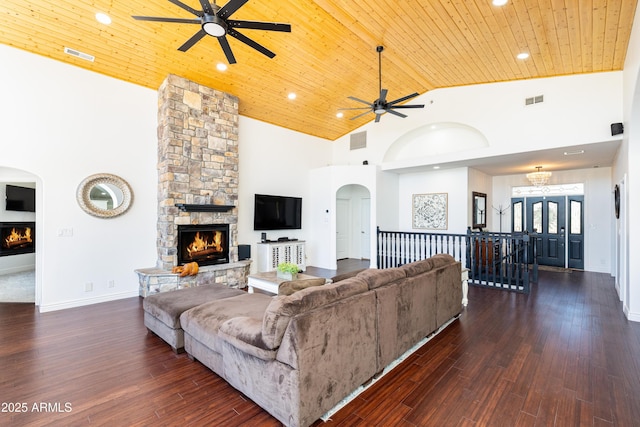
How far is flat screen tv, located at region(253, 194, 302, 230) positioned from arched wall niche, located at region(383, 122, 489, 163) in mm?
2770

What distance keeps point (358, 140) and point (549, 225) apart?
19.3 feet

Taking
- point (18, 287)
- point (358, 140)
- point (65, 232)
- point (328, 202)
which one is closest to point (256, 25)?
point (65, 232)

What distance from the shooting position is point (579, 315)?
4.33 meters

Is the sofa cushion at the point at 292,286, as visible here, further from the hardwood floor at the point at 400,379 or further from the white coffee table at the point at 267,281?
the white coffee table at the point at 267,281

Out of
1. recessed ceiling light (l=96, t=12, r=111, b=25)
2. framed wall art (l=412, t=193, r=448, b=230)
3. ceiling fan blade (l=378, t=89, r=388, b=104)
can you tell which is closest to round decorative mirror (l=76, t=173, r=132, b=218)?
recessed ceiling light (l=96, t=12, r=111, b=25)

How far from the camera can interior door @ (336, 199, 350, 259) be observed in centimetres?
974

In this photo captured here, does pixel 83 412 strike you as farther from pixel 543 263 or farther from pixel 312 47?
pixel 543 263

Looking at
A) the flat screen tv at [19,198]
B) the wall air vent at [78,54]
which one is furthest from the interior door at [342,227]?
the flat screen tv at [19,198]

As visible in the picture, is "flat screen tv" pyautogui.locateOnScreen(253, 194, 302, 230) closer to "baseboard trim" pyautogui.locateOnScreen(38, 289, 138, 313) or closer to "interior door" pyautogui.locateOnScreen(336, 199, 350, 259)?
"interior door" pyautogui.locateOnScreen(336, 199, 350, 259)

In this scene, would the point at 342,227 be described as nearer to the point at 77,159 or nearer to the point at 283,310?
the point at 77,159

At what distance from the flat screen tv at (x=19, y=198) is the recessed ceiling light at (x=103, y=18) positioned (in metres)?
5.46

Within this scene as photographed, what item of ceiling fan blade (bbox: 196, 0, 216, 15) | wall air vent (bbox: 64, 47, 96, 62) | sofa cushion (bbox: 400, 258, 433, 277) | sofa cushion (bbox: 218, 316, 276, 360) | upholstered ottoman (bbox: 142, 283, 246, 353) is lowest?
upholstered ottoman (bbox: 142, 283, 246, 353)

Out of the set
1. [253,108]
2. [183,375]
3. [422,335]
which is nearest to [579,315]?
[422,335]

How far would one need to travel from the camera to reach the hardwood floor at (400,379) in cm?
217
